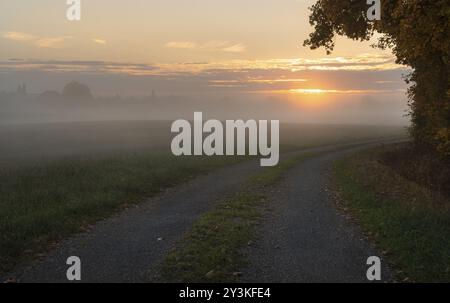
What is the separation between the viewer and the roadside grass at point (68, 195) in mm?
12019

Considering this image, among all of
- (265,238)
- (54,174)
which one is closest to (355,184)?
(265,238)

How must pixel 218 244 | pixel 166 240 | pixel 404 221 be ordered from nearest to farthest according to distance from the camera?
pixel 218 244 < pixel 166 240 < pixel 404 221

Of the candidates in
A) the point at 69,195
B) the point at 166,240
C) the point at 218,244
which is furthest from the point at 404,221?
the point at 69,195

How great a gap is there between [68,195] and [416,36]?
15.3 meters

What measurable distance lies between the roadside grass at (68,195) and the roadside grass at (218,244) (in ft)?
12.7

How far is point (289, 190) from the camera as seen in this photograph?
807 inches

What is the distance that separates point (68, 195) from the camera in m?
17.5

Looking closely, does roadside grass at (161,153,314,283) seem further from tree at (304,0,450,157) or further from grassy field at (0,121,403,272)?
tree at (304,0,450,157)

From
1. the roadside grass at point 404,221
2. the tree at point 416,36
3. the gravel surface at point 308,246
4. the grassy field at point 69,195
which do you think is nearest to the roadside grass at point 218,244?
the gravel surface at point 308,246

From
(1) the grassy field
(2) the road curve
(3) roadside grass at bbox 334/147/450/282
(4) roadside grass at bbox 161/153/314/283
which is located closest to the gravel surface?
(2) the road curve

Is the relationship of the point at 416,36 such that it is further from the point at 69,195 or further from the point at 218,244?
the point at 69,195

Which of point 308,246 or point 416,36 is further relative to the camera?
point 416,36

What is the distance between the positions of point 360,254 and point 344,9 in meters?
15.1
